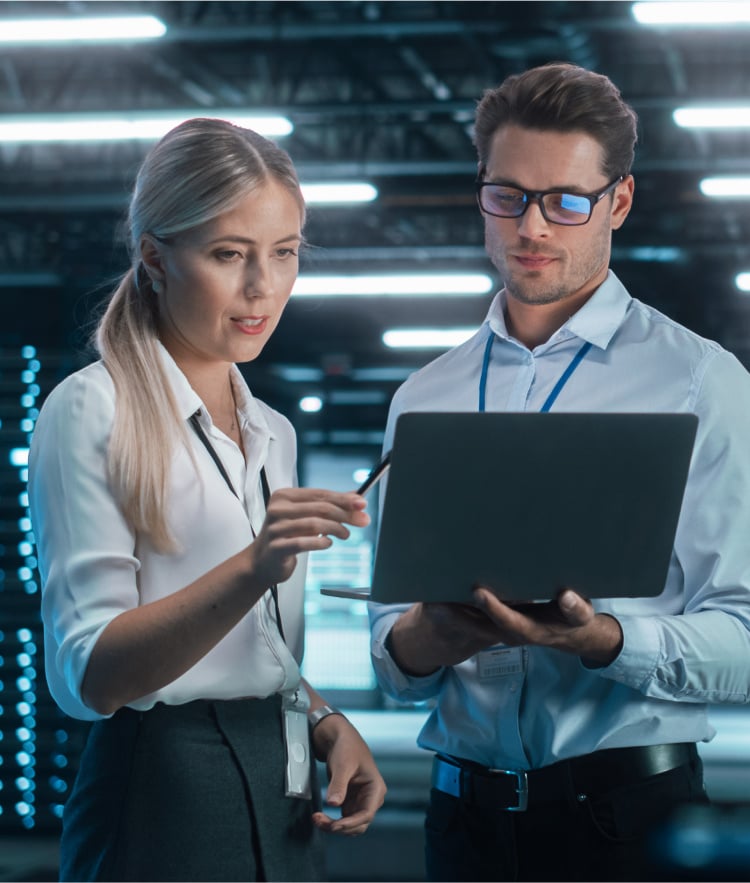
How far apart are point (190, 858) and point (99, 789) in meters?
0.15

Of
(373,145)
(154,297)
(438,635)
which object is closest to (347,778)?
(438,635)

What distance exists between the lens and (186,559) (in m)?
1.59

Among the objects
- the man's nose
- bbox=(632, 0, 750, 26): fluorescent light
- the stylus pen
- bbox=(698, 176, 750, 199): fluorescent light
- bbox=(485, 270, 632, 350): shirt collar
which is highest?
bbox=(698, 176, 750, 199): fluorescent light

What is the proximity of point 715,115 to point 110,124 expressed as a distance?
3415 millimetres

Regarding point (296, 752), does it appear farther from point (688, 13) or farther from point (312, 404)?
point (312, 404)

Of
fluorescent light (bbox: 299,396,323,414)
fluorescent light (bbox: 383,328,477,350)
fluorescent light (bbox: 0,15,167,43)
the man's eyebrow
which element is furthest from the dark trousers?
fluorescent light (bbox: 299,396,323,414)

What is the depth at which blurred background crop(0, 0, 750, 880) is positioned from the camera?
6.55m

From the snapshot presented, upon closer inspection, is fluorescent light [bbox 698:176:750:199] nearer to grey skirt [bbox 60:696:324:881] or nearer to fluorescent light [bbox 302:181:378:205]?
fluorescent light [bbox 302:181:378:205]

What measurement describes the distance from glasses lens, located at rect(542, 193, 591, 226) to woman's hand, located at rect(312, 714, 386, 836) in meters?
0.94

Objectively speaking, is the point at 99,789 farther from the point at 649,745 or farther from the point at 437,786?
the point at 649,745

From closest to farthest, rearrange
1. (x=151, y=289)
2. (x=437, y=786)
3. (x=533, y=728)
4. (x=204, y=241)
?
(x=204, y=241) → (x=151, y=289) → (x=533, y=728) → (x=437, y=786)

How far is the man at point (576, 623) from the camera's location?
5.95 ft

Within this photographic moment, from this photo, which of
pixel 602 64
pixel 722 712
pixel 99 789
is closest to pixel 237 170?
pixel 99 789

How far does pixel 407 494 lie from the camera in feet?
4.77
